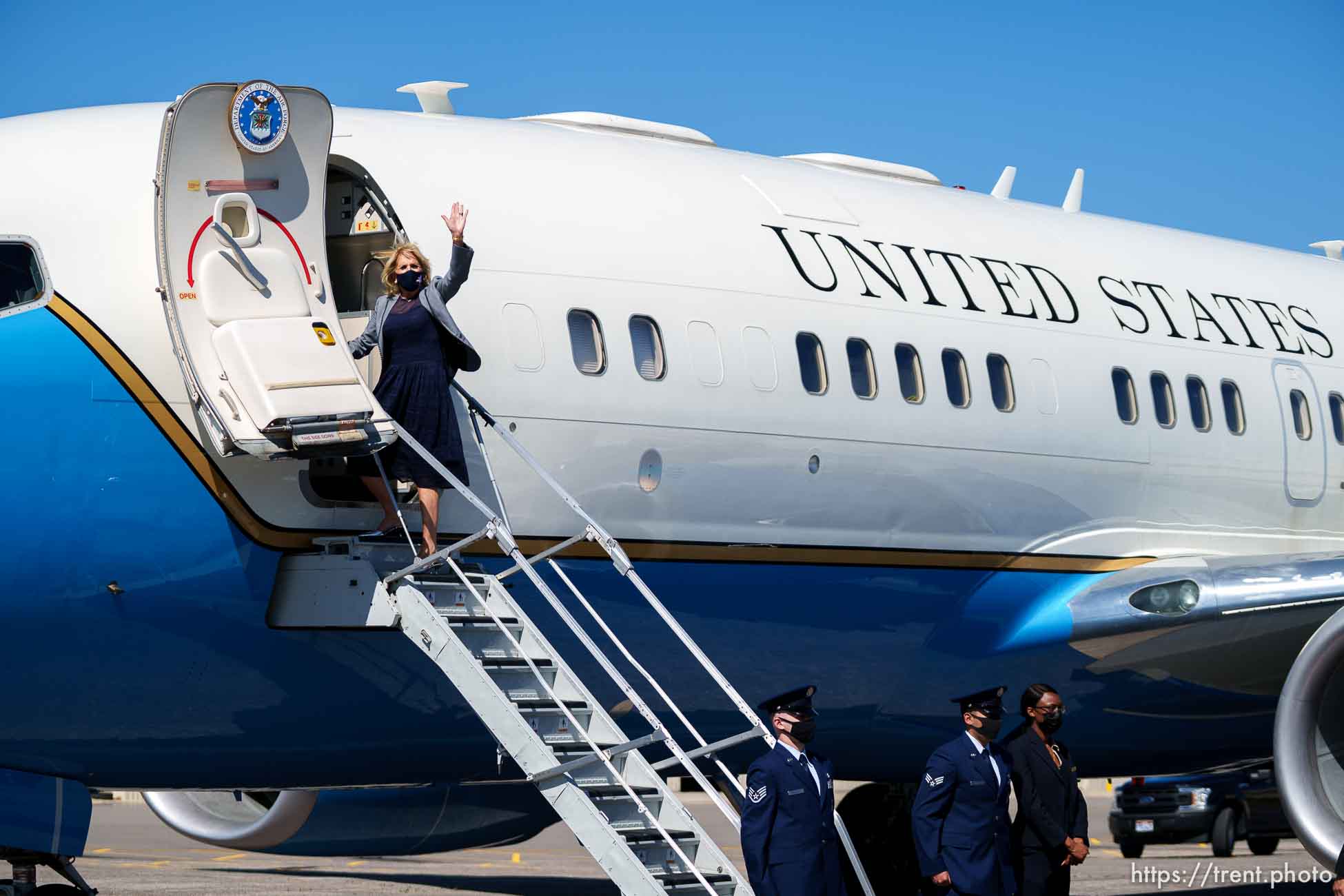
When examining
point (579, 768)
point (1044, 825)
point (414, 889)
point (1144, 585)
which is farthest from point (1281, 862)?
point (579, 768)

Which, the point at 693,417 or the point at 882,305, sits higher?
the point at 882,305

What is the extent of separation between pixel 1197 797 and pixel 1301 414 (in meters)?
11.7

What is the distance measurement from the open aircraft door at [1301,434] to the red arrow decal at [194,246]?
8.30m

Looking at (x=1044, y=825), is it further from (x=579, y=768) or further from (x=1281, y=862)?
(x=1281, y=862)

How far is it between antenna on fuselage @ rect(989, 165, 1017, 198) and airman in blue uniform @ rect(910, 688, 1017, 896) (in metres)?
6.22

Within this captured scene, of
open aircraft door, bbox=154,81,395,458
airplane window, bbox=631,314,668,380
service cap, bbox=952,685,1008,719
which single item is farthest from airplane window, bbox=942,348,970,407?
open aircraft door, bbox=154,81,395,458

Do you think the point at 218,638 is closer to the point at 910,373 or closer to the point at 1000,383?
the point at 910,373

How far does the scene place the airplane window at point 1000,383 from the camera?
11453 millimetres

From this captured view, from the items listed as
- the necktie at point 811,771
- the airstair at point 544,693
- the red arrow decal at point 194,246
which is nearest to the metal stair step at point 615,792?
the airstair at point 544,693

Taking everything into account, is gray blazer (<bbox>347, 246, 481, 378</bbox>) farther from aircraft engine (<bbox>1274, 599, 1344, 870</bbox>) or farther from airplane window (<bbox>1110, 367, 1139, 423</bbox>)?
airplane window (<bbox>1110, 367, 1139, 423</bbox>)

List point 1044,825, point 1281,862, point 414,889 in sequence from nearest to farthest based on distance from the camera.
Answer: point 1044,825, point 414,889, point 1281,862

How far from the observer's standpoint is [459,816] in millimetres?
12070

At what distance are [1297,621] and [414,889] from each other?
9202 millimetres

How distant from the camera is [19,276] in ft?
27.2
